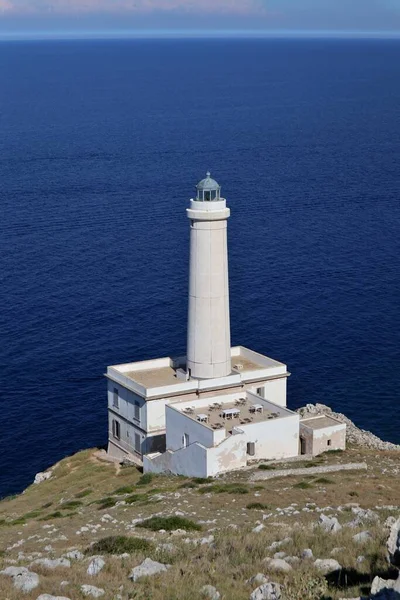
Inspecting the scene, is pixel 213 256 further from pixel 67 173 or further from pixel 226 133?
pixel 226 133

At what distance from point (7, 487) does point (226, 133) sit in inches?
5628

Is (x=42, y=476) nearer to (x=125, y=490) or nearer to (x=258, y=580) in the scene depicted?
(x=125, y=490)

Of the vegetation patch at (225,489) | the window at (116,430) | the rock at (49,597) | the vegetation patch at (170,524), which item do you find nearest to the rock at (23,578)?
the rock at (49,597)

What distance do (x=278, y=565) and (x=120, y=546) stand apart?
6.60m

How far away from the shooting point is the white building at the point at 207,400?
1950 inches

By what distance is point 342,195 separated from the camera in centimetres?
13600

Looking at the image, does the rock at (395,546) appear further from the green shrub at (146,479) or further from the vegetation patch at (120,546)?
the green shrub at (146,479)

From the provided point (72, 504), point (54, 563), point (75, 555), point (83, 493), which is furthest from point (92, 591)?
point (83, 493)

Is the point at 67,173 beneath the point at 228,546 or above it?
above

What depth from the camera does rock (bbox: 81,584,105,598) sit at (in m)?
22.6

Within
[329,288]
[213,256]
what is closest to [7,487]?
[213,256]

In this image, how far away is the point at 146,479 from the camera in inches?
1949

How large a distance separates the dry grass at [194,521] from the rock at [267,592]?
27 centimetres

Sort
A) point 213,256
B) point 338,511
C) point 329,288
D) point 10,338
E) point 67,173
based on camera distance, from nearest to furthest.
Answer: point 338,511 < point 213,256 < point 10,338 < point 329,288 < point 67,173
